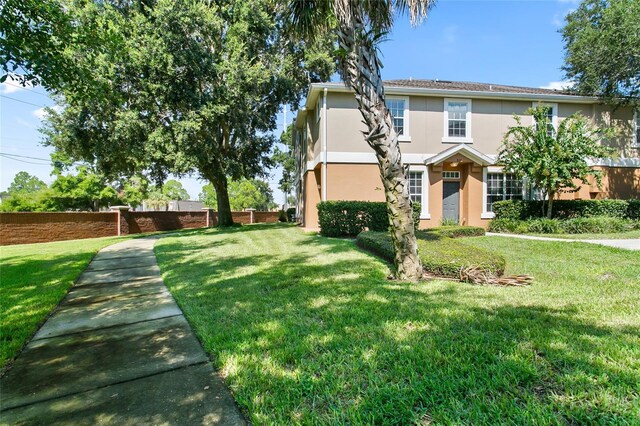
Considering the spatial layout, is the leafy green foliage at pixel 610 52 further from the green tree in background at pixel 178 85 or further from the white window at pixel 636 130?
the green tree in background at pixel 178 85

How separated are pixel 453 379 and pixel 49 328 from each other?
180 inches

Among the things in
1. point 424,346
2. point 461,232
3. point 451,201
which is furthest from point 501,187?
point 424,346

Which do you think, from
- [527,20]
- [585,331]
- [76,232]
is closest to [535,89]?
[527,20]

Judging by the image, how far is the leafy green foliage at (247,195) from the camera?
169ft

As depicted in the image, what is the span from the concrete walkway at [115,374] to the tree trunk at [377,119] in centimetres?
362

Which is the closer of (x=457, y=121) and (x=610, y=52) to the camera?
(x=610, y=52)

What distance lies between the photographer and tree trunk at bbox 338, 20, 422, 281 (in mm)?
5258

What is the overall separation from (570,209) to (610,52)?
7308 millimetres

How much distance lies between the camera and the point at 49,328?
12.7ft

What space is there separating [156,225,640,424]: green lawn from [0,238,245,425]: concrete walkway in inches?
9.0

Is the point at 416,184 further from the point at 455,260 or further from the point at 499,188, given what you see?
the point at 455,260

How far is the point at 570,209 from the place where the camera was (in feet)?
43.3

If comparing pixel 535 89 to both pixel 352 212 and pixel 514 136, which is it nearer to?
pixel 514 136

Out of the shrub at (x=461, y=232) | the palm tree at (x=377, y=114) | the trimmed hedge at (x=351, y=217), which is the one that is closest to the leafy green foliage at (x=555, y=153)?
the shrub at (x=461, y=232)
